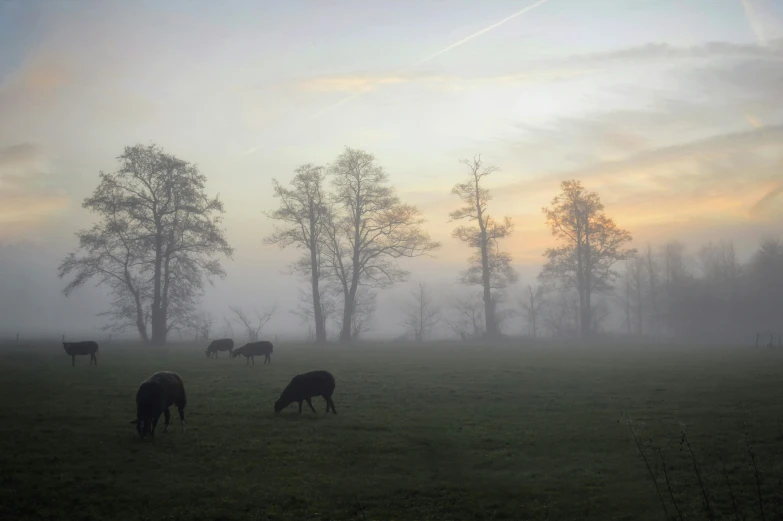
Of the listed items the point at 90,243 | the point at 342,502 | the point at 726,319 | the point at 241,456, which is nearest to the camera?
the point at 342,502

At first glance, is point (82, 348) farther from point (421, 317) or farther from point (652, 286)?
point (652, 286)

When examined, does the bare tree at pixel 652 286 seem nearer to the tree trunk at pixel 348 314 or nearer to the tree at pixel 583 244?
the tree at pixel 583 244

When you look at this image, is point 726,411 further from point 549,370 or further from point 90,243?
point 90,243

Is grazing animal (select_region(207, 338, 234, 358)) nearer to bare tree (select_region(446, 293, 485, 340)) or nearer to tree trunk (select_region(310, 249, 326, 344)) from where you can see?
tree trunk (select_region(310, 249, 326, 344))

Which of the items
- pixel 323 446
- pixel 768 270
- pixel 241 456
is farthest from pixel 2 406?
pixel 768 270

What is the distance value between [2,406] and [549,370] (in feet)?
81.0

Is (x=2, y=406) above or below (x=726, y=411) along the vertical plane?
above

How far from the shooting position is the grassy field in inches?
360

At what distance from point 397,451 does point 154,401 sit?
7.04 metres

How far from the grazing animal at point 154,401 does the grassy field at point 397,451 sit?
44 cm

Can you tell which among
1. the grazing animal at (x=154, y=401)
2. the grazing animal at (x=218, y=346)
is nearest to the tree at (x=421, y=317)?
the grazing animal at (x=218, y=346)

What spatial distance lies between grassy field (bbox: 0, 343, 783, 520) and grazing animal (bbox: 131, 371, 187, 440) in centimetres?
44

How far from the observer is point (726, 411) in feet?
51.9

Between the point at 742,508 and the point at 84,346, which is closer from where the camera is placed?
the point at 742,508
